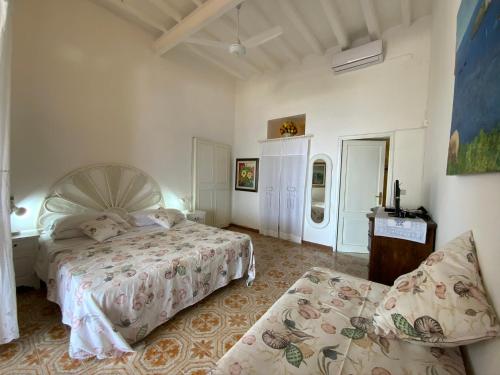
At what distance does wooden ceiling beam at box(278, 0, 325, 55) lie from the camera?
264 cm

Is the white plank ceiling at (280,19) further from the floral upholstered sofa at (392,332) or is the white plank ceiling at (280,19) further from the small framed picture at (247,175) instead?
the floral upholstered sofa at (392,332)

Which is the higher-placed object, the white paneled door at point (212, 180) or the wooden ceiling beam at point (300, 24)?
the wooden ceiling beam at point (300, 24)

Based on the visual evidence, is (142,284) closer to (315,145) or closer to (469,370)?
(469,370)

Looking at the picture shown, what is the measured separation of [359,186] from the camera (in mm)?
3549

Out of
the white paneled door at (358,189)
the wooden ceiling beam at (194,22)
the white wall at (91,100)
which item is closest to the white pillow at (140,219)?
the white wall at (91,100)

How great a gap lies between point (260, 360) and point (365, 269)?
2.82 metres

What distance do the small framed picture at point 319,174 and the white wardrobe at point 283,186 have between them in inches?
7.2

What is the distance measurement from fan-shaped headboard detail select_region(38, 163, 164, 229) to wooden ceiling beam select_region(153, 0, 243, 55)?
207 cm

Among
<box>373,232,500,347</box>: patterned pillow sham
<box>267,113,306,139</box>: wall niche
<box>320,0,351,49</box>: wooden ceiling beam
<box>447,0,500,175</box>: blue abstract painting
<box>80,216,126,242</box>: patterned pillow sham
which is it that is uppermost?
<box>320,0,351,49</box>: wooden ceiling beam

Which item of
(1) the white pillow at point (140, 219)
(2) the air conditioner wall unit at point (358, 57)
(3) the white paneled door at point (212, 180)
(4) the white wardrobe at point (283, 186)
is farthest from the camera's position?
(3) the white paneled door at point (212, 180)

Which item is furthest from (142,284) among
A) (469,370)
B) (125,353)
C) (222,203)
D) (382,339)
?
(222,203)

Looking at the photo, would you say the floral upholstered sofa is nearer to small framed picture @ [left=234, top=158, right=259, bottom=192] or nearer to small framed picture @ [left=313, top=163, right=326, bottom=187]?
small framed picture @ [left=313, top=163, right=326, bottom=187]

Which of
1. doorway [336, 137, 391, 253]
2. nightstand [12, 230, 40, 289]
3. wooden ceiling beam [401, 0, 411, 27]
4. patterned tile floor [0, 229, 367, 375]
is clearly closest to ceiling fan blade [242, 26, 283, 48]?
wooden ceiling beam [401, 0, 411, 27]

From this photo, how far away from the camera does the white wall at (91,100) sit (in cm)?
234
